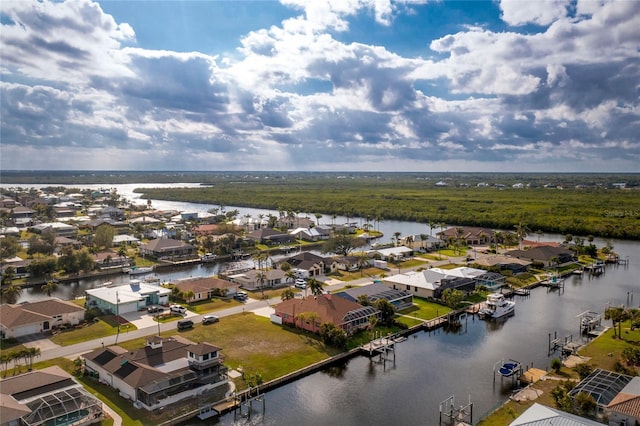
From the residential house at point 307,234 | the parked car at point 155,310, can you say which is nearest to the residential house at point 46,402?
the parked car at point 155,310

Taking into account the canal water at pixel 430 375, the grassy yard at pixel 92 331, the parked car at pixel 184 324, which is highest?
the parked car at pixel 184 324

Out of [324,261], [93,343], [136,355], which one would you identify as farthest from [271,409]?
[324,261]

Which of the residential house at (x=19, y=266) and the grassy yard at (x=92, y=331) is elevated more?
the residential house at (x=19, y=266)

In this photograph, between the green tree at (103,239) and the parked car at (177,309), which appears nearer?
the parked car at (177,309)

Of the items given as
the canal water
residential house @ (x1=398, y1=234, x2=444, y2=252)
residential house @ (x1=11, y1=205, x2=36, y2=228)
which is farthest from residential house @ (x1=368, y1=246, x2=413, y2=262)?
residential house @ (x1=11, y1=205, x2=36, y2=228)

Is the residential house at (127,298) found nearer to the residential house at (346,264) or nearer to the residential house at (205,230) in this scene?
the residential house at (346,264)

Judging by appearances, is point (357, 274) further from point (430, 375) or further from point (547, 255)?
point (547, 255)
